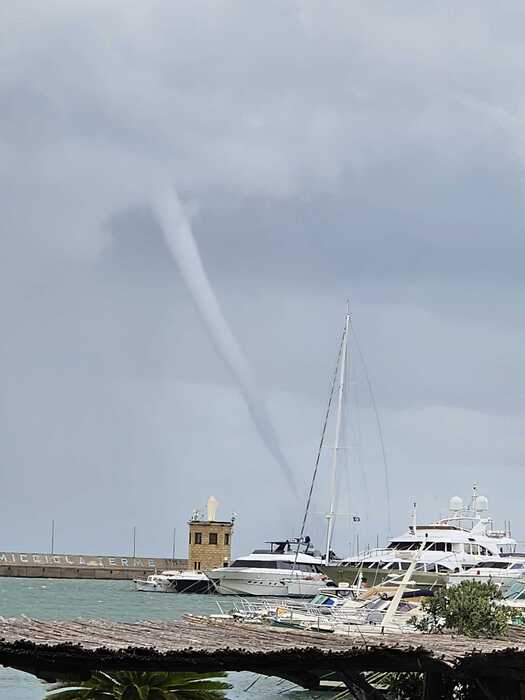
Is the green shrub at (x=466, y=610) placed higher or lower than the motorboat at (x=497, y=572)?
lower

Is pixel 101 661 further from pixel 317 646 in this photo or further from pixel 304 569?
pixel 304 569

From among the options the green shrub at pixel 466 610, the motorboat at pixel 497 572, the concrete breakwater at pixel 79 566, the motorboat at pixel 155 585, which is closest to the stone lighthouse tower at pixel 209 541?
the motorboat at pixel 155 585

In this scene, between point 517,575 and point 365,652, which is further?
point 517,575

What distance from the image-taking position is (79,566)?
552 ft

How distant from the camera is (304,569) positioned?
379 ft

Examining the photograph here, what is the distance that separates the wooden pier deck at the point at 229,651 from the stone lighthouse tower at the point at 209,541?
395 feet

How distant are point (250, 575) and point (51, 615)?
3513cm

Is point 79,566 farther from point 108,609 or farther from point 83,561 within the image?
point 108,609

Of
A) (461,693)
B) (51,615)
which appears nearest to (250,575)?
(51,615)

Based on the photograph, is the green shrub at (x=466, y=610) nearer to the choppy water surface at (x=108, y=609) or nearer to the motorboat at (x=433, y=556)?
the choppy water surface at (x=108, y=609)

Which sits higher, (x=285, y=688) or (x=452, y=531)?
(x=452, y=531)

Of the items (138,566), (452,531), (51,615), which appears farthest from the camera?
(138,566)

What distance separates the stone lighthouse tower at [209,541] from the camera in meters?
137

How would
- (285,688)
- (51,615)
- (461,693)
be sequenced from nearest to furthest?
1. (461,693)
2. (285,688)
3. (51,615)
